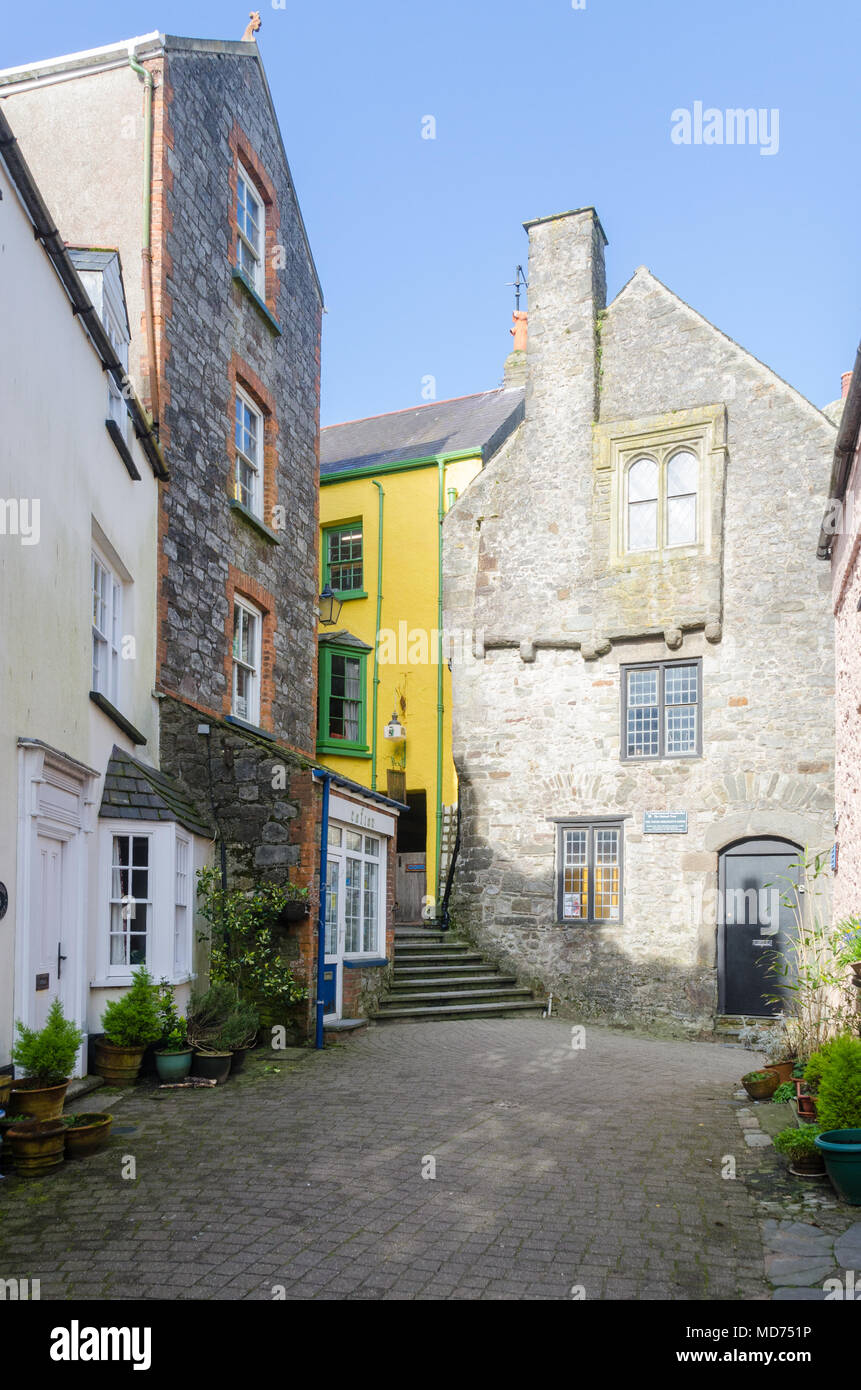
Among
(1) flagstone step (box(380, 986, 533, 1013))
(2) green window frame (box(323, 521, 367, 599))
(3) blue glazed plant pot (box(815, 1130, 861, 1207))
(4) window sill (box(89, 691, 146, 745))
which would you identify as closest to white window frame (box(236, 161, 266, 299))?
(4) window sill (box(89, 691, 146, 745))

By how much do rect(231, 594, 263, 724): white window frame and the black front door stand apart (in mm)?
6613

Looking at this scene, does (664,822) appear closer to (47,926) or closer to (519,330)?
(47,926)

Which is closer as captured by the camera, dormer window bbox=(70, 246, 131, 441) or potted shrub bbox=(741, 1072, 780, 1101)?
potted shrub bbox=(741, 1072, 780, 1101)

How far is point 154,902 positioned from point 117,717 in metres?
1.71

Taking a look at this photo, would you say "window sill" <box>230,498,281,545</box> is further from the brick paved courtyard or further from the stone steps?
the brick paved courtyard

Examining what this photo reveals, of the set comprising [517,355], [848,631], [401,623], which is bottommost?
[848,631]

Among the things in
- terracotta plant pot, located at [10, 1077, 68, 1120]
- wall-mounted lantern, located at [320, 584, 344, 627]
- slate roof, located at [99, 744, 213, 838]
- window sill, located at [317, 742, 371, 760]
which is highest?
wall-mounted lantern, located at [320, 584, 344, 627]

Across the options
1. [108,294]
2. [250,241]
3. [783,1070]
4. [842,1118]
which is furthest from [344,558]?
[842,1118]

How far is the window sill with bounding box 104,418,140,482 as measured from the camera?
10531mm

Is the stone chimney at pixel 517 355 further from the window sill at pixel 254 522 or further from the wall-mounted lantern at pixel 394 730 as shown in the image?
the window sill at pixel 254 522

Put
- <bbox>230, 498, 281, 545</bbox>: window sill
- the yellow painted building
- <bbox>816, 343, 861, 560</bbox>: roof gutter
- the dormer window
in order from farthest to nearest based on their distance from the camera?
the yellow painted building → <bbox>230, 498, 281, 545</bbox>: window sill → the dormer window → <bbox>816, 343, 861, 560</bbox>: roof gutter

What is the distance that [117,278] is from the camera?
11.7 m

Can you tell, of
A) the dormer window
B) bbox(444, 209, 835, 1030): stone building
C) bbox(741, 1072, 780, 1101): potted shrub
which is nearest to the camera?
bbox(741, 1072, 780, 1101): potted shrub

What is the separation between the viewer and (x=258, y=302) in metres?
15.4
